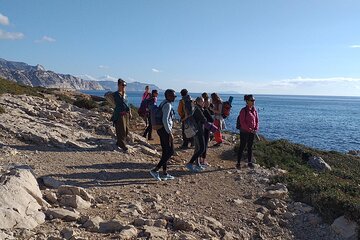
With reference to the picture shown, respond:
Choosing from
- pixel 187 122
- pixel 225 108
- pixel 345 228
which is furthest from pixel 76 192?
pixel 225 108

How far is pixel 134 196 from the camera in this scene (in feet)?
26.6

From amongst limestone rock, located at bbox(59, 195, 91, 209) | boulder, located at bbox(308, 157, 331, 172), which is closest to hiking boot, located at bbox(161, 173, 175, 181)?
limestone rock, located at bbox(59, 195, 91, 209)

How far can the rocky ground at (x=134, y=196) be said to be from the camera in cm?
608

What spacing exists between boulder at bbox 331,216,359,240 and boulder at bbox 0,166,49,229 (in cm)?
541

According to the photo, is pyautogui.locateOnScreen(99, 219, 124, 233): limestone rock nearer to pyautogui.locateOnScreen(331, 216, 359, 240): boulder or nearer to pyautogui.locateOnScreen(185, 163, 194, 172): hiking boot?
pyautogui.locateOnScreen(331, 216, 359, 240): boulder

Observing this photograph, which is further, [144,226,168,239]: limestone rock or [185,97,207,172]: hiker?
[185,97,207,172]: hiker

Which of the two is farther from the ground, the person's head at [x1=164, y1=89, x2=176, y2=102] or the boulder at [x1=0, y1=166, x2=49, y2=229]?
the person's head at [x1=164, y1=89, x2=176, y2=102]

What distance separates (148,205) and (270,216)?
251cm

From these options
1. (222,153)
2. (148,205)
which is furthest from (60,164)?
(222,153)

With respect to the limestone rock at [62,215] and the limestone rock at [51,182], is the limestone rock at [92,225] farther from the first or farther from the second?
the limestone rock at [51,182]

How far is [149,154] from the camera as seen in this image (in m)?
12.6

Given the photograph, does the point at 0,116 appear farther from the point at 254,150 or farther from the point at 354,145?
the point at 354,145

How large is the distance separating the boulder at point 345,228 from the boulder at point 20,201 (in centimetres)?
541

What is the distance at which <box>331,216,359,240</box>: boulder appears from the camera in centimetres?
729
